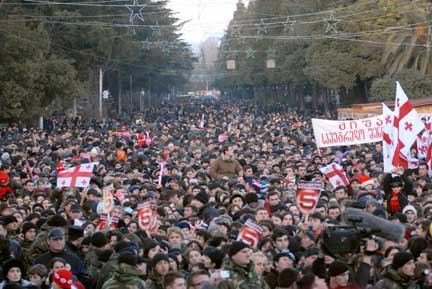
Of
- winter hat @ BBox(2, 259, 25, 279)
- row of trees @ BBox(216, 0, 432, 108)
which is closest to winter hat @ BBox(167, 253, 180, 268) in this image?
winter hat @ BBox(2, 259, 25, 279)

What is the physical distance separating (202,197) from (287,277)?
6.72m

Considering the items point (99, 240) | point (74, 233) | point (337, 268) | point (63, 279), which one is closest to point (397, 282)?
point (337, 268)

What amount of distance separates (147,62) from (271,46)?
443 inches

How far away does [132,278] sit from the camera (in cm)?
993

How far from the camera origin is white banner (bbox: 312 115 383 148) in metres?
23.5

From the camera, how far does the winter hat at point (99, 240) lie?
1227cm

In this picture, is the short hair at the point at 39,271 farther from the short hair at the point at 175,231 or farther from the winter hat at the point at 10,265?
the short hair at the point at 175,231

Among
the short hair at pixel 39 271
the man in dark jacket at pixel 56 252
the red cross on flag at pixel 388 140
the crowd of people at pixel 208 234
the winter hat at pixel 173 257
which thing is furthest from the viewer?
the red cross on flag at pixel 388 140

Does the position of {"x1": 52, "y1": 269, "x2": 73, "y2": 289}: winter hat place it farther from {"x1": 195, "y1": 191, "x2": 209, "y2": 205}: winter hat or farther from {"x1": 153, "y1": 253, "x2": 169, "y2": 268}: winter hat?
{"x1": 195, "y1": 191, "x2": 209, "y2": 205}: winter hat

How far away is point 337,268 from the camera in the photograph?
9406 millimetres

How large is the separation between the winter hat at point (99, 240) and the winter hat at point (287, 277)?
3.12 metres

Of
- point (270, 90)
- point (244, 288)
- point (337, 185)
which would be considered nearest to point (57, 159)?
point (337, 185)

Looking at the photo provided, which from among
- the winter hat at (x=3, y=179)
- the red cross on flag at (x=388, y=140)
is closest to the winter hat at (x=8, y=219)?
the red cross on flag at (x=388, y=140)

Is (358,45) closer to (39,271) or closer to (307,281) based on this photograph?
(39,271)
